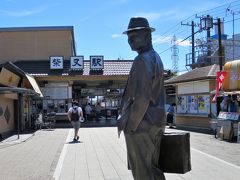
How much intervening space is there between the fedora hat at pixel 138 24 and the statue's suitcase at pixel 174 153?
49.7 inches

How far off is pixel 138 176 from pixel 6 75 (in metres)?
21.5

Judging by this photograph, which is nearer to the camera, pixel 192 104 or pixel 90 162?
pixel 90 162

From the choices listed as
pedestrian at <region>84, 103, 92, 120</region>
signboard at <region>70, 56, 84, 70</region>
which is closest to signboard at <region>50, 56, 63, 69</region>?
signboard at <region>70, 56, 84, 70</region>

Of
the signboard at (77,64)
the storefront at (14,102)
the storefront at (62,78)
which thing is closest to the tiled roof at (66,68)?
the storefront at (62,78)

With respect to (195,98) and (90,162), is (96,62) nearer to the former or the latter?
(195,98)

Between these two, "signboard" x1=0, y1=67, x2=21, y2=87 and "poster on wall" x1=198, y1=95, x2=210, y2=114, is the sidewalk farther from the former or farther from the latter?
"poster on wall" x1=198, y1=95, x2=210, y2=114

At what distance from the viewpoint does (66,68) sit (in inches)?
1439

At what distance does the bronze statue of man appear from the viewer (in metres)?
5.03

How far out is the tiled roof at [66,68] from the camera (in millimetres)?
35844

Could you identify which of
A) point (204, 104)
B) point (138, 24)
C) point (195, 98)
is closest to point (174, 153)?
point (138, 24)

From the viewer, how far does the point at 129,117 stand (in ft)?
16.6

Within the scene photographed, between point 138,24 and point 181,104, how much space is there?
2595 cm

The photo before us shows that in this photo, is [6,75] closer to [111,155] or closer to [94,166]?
[111,155]

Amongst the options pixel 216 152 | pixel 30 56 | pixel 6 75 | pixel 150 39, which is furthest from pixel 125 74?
pixel 150 39
